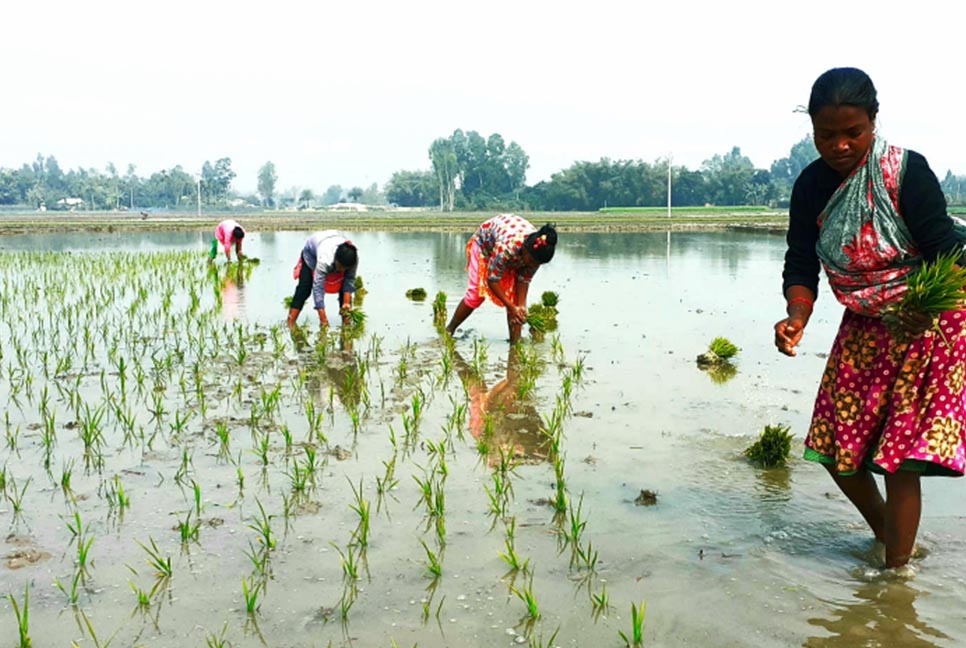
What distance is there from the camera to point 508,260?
7031 mm

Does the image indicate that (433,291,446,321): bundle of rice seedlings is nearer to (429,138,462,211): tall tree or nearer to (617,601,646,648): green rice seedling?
(617,601,646,648): green rice seedling

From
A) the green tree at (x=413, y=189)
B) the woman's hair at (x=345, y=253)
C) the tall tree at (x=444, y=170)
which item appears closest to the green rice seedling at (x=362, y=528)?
the woman's hair at (x=345, y=253)

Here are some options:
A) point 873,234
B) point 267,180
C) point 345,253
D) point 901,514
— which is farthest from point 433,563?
point 267,180

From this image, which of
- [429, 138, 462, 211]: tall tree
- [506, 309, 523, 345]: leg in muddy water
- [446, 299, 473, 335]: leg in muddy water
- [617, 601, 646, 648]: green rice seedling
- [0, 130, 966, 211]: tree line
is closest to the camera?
[617, 601, 646, 648]: green rice seedling

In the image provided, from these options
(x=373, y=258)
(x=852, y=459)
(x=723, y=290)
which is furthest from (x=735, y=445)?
(x=373, y=258)

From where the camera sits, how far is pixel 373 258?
19000 mm

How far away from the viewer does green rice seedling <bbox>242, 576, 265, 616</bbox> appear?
273 centimetres

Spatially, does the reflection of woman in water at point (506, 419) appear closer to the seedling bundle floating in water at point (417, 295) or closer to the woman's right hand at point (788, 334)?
the woman's right hand at point (788, 334)

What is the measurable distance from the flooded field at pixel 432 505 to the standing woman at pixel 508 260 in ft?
1.65

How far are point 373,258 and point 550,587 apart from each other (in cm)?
1642

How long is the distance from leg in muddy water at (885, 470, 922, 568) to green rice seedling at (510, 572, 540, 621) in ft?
3.85

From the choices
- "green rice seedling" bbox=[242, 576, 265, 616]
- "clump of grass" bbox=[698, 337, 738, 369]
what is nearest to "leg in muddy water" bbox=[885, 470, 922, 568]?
"green rice seedling" bbox=[242, 576, 265, 616]

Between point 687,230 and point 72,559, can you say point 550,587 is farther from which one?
point 687,230

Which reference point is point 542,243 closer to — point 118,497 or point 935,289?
point 118,497
